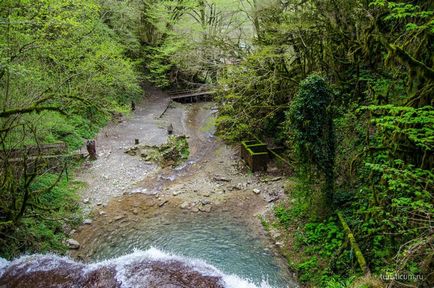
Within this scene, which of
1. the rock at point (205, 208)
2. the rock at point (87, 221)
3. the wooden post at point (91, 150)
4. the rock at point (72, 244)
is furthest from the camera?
the wooden post at point (91, 150)

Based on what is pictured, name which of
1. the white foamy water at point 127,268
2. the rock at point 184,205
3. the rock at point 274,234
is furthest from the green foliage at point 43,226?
the rock at point 274,234

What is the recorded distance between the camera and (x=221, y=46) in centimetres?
1573

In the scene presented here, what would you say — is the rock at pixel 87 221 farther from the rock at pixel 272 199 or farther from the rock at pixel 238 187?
the rock at pixel 272 199

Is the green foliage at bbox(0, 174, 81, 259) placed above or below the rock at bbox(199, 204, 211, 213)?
above

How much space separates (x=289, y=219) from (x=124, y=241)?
473 cm

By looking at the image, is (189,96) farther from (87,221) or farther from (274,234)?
(274,234)

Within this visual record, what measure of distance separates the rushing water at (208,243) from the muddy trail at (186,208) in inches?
1.0

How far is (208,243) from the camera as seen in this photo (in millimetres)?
8492

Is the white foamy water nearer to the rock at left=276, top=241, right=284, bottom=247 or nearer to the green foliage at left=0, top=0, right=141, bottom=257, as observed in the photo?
the green foliage at left=0, top=0, right=141, bottom=257

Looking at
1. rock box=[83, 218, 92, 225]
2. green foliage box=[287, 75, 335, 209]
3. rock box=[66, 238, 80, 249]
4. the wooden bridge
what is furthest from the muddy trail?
the wooden bridge

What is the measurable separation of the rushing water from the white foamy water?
12.9 inches

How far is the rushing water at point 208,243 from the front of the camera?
7336 millimetres

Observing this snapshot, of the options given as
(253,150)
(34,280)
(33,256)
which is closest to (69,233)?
(33,256)

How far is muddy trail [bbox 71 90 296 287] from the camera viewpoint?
808 cm
